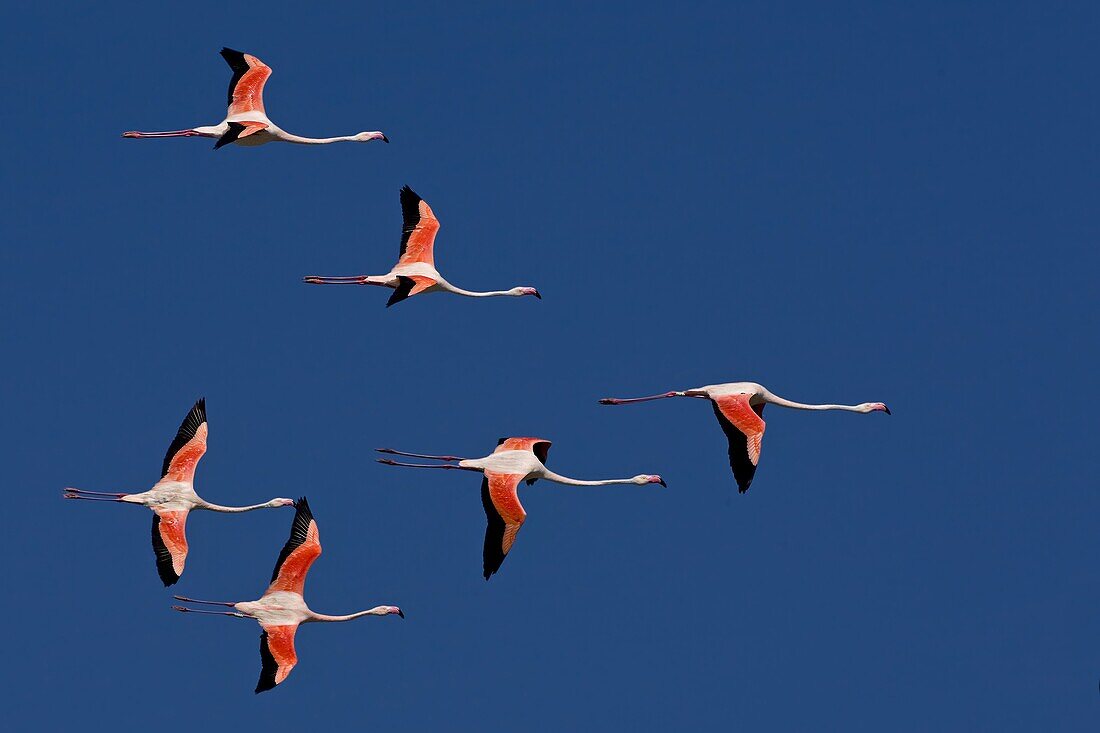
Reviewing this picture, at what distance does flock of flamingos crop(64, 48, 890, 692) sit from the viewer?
1607 inches

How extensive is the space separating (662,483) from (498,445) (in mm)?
3348

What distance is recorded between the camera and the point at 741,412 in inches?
1620

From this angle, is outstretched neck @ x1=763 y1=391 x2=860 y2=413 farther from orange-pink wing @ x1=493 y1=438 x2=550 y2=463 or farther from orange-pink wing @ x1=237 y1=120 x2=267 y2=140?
orange-pink wing @ x1=237 y1=120 x2=267 y2=140

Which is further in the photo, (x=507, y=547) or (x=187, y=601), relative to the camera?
(x=187, y=601)

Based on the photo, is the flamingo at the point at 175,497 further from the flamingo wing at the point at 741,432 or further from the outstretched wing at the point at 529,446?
the flamingo wing at the point at 741,432

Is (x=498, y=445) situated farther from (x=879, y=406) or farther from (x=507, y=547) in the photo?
(x=879, y=406)

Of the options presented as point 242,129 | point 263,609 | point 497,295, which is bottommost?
point 263,609

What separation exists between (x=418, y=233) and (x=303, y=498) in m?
5.59

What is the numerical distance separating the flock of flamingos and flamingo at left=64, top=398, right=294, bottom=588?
0.06 feet

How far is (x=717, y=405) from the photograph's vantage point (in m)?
41.5

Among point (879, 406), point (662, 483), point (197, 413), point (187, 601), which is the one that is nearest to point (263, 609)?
point (187, 601)

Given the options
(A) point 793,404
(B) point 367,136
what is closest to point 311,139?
(B) point 367,136

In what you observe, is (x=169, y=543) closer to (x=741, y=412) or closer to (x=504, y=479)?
(x=504, y=479)

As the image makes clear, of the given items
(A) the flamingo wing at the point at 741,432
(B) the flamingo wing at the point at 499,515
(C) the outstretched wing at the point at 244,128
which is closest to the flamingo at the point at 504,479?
(B) the flamingo wing at the point at 499,515
